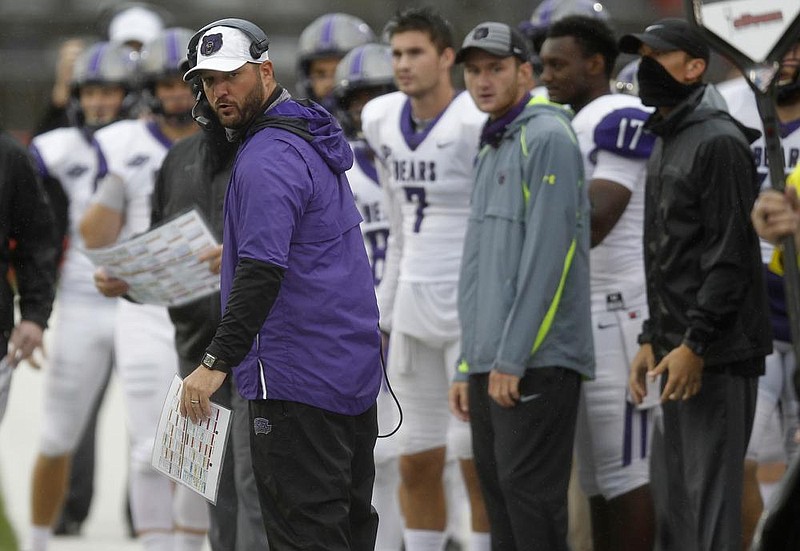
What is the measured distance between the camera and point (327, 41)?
26.1ft

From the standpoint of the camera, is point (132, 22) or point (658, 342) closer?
point (658, 342)

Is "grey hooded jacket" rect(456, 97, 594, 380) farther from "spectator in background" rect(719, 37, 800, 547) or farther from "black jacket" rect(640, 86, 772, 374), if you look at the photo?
"spectator in background" rect(719, 37, 800, 547)

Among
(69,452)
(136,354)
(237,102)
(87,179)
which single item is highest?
(237,102)

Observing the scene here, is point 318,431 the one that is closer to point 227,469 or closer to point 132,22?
point 227,469

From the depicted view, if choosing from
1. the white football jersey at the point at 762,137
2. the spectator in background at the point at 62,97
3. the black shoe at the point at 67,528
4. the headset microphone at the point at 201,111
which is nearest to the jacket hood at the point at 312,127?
the headset microphone at the point at 201,111

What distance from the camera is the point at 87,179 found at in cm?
820

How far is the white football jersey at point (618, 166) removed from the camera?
600 centimetres

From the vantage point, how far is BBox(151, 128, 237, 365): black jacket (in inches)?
232

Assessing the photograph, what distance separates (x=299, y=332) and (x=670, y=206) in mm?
1387

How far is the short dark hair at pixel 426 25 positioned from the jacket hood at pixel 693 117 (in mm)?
1560

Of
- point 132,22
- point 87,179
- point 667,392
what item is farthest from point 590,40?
point 132,22

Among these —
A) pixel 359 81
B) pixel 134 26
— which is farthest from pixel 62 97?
pixel 359 81

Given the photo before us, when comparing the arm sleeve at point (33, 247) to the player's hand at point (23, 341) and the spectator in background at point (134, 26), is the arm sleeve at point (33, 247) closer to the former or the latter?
the player's hand at point (23, 341)

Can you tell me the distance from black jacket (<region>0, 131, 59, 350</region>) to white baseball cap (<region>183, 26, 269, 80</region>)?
1.64 m
